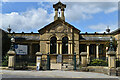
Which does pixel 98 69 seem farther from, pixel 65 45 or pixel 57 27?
pixel 57 27

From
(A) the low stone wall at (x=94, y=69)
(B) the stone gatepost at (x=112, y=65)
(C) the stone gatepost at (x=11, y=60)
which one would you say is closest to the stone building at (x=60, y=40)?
(A) the low stone wall at (x=94, y=69)

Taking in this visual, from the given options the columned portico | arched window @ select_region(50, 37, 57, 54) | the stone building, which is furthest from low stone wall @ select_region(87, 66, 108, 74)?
arched window @ select_region(50, 37, 57, 54)

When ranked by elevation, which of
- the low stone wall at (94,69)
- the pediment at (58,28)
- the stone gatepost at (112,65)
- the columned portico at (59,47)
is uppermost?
the pediment at (58,28)

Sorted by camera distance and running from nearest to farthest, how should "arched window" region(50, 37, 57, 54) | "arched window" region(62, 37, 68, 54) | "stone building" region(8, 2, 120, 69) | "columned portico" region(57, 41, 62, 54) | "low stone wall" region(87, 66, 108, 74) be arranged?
"low stone wall" region(87, 66, 108, 74) → "columned portico" region(57, 41, 62, 54) → "stone building" region(8, 2, 120, 69) → "arched window" region(62, 37, 68, 54) → "arched window" region(50, 37, 57, 54)

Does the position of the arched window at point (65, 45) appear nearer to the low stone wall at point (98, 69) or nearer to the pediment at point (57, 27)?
the pediment at point (57, 27)

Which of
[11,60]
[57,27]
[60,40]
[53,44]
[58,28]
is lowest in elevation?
[11,60]

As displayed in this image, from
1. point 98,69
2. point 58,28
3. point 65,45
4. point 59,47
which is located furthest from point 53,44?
point 98,69

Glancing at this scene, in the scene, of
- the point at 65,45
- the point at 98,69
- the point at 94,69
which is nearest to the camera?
the point at 98,69

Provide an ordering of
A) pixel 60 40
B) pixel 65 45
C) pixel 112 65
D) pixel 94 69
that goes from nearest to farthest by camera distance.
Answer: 1. pixel 112 65
2. pixel 94 69
3. pixel 60 40
4. pixel 65 45

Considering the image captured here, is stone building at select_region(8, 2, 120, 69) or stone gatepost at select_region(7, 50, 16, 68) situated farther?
stone building at select_region(8, 2, 120, 69)

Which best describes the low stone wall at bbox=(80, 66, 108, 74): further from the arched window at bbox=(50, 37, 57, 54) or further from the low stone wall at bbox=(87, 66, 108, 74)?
the arched window at bbox=(50, 37, 57, 54)

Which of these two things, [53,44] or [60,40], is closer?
[60,40]

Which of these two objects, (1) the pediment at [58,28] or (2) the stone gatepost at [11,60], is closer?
(2) the stone gatepost at [11,60]

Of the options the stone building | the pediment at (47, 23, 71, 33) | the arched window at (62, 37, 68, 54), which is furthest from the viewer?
the pediment at (47, 23, 71, 33)
